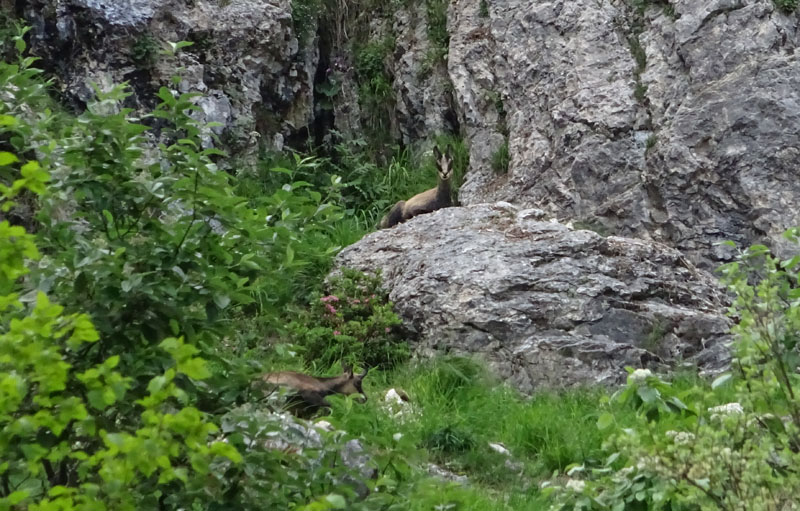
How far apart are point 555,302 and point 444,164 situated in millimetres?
4146

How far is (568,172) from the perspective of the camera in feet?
37.9

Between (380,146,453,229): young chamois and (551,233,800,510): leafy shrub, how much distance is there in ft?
28.9

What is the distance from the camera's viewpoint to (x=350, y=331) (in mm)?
9156

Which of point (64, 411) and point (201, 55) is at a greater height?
point (201, 55)

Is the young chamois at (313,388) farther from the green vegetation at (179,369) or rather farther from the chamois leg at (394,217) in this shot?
the chamois leg at (394,217)

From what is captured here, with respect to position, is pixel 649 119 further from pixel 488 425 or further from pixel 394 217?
pixel 488 425

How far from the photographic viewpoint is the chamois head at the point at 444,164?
12727 mm

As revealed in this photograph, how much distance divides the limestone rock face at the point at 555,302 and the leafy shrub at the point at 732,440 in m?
4.95

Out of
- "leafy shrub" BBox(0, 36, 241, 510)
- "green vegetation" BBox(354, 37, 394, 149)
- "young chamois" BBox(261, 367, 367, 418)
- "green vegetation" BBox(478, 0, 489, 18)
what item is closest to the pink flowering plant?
"young chamois" BBox(261, 367, 367, 418)

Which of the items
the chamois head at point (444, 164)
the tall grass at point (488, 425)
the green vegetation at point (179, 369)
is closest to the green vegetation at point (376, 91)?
the chamois head at point (444, 164)

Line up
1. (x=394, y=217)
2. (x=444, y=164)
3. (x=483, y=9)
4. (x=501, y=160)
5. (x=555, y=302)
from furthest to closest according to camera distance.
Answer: (x=483, y=9)
(x=444, y=164)
(x=394, y=217)
(x=501, y=160)
(x=555, y=302)

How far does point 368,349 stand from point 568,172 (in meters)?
3.80

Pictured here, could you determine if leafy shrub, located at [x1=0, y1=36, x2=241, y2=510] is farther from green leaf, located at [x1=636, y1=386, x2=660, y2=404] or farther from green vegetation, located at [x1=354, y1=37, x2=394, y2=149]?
green vegetation, located at [x1=354, y1=37, x2=394, y2=149]

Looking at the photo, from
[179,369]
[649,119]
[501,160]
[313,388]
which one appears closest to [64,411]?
[179,369]
